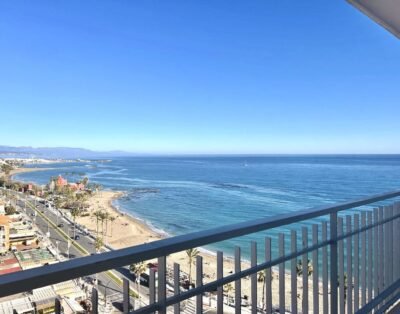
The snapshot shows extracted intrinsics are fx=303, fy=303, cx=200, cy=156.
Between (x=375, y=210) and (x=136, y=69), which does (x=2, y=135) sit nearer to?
(x=136, y=69)

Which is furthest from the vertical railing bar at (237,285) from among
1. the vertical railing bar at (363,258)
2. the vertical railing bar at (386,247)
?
the vertical railing bar at (386,247)

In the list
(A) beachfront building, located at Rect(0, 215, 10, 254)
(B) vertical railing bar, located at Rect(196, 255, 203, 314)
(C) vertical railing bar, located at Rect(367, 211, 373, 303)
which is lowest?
(A) beachfront building, located at Rect(0, 215, 10, 254)

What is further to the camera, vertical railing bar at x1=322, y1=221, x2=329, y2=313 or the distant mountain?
the distant mountain

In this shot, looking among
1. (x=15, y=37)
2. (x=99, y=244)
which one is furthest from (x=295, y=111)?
(x=15, y=37)

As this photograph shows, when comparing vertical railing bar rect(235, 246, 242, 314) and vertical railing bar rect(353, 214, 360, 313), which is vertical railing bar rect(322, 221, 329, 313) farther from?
vertical railing bar rect(235, 246, 242, 314)

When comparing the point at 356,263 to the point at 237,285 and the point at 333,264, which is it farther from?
the point at 237,285

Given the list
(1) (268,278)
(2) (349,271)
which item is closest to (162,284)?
(1) (268,278)

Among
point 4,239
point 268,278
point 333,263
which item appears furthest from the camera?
point 4,239

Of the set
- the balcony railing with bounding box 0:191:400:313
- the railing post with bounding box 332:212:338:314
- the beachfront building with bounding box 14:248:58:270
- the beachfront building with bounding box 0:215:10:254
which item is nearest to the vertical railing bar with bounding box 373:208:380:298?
the balcony railing with bounding box 0:191:400:313
